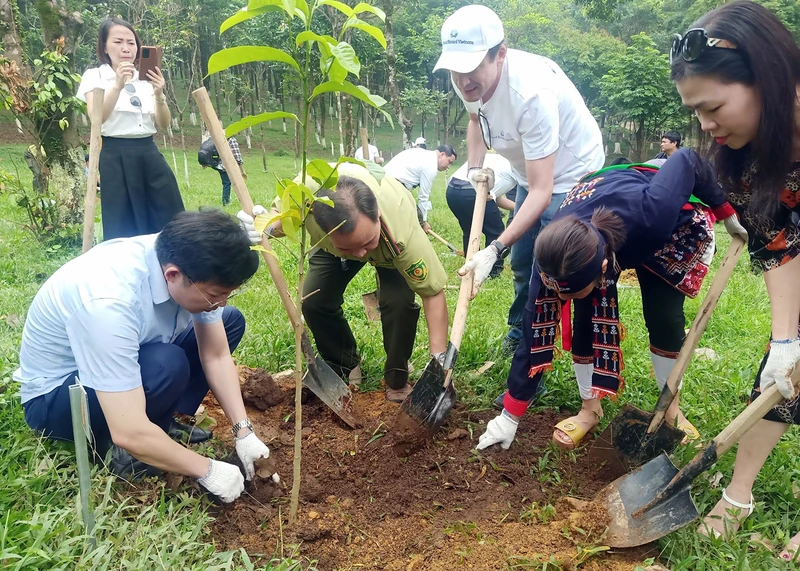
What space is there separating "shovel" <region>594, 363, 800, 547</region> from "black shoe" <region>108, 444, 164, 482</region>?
5.79 ft

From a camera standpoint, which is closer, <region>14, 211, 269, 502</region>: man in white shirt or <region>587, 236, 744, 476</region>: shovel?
<region>14, 211, 269, 502</region>: man in white shirt

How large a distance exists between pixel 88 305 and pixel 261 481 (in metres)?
1.02

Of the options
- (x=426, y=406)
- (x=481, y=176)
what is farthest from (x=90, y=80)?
(x=426, y=406)

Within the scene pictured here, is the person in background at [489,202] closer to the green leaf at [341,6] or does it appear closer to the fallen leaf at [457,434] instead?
the fallen leaf at [457,434]

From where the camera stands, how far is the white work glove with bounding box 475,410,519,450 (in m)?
2.56

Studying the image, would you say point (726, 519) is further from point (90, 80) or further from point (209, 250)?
point (90, 80)

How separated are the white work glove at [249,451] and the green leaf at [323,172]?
1150 millimetres

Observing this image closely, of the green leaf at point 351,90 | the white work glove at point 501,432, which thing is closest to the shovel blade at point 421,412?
the white work glove at point 501,432

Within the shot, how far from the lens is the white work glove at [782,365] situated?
1.88m

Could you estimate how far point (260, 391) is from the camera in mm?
2941

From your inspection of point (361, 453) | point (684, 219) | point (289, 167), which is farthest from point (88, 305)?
point (289, 167)

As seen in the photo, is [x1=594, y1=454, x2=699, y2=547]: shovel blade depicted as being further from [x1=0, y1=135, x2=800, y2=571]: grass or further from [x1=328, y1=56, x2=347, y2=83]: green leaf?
[x1=328, y1=56, x2=347, y2=83]: green leaf

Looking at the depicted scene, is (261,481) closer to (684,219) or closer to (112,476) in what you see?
(112,476)

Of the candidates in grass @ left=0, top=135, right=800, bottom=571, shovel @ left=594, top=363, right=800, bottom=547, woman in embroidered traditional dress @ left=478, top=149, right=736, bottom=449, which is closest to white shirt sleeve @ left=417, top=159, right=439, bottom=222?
grass @ left=0, top=135, right=800, bottom=571
